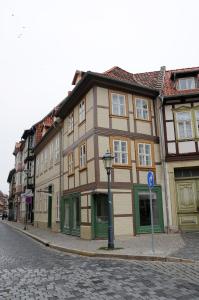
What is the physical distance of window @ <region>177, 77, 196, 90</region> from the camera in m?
18.3

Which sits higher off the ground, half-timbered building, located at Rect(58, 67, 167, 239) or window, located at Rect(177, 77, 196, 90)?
window, located at Rect(177, 77, 196, 90)

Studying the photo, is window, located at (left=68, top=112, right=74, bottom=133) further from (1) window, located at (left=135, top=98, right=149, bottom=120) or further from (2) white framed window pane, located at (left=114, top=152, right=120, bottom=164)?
(2) white framed window pane, located at (left=114, top=152, right=120, bottom=164)

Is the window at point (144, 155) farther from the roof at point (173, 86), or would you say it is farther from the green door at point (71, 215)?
the green door at point (71, 215)

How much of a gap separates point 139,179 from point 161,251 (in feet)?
21.4

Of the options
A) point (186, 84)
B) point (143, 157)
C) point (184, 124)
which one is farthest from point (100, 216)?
point (186, 84)

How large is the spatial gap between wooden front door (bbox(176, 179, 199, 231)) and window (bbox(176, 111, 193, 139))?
257 centimetres

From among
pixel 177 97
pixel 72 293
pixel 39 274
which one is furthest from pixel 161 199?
pixel 72 293

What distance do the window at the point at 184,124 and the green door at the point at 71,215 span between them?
677cm

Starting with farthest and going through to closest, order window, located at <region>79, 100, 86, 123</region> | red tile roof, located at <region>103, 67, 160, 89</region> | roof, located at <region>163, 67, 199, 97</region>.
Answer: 1. red tile roof, located at <region>103, 67, 160, 89</region>
2. roof, located at <region>163, 67, 199, 97</region>
3. window, located at <region>79, 100, 86, 123</region>

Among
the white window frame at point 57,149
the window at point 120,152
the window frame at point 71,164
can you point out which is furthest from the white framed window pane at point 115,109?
the white window frame at point 57,149

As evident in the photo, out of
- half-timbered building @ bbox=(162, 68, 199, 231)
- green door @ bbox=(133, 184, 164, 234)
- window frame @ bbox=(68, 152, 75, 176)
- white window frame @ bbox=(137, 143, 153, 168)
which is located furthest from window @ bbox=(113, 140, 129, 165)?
window frame @ bbox=(68, 152, 75, 176)

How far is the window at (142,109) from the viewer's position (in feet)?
56.7

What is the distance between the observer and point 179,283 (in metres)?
6.27

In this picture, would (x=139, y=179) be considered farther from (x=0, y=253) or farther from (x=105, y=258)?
(x=0, y=253)
